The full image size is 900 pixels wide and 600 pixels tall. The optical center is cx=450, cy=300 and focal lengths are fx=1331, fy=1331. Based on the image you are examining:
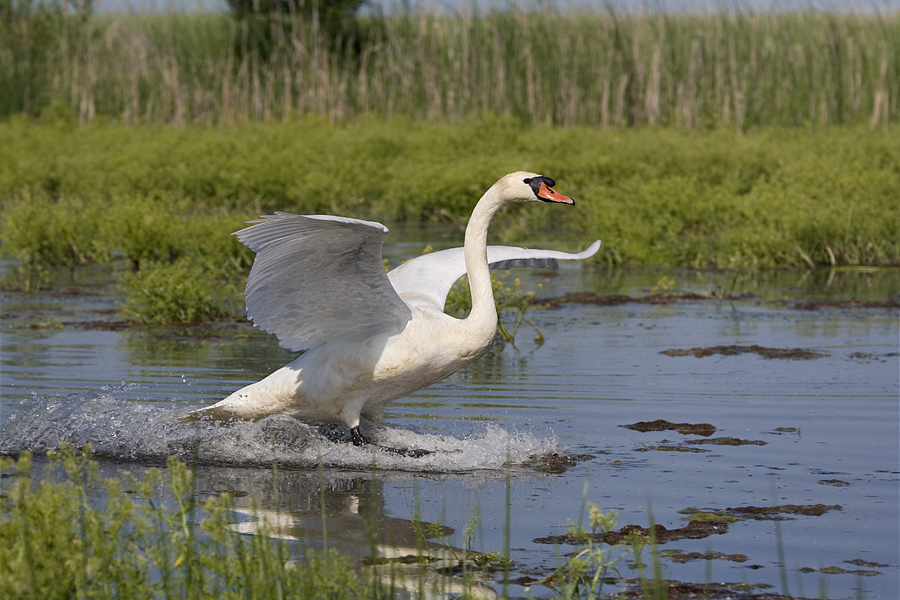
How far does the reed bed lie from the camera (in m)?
→ 22.0

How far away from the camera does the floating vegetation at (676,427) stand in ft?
23.0

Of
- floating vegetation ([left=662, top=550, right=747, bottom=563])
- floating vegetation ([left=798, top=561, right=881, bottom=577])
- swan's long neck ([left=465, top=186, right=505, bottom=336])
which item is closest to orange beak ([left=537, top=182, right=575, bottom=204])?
swan's long neck ([left=465, top=186, right=505, bottom=336])

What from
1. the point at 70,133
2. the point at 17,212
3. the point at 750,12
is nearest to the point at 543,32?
the point at 750,12

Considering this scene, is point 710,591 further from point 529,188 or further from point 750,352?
point 750,352

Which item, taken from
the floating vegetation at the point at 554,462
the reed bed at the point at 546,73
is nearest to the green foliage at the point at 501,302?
the floating vegetation at the point at 554,462

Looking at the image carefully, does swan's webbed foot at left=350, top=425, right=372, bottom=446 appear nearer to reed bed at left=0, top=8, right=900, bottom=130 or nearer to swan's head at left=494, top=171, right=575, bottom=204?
swan's head at left=494, top=171, right=575, bottom=204

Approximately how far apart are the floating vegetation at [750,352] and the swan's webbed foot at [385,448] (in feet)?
10.9

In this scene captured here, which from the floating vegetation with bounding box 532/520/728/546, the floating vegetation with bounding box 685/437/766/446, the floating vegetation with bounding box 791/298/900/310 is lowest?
the floating vegetation with bounding box 791/298/900/310

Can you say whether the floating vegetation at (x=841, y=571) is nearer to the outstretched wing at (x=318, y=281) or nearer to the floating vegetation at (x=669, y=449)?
the floating vegetation at (x=669, y=449)

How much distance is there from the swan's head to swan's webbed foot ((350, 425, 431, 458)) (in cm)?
131

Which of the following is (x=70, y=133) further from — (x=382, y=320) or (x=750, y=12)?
(x=382, y=320)

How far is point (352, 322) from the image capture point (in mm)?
6645

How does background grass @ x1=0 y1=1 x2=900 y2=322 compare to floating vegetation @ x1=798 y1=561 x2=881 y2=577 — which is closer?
floating vegetation @ x1=798 y1=561 x2=881 y2=577

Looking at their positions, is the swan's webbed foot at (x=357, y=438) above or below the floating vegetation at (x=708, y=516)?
below
